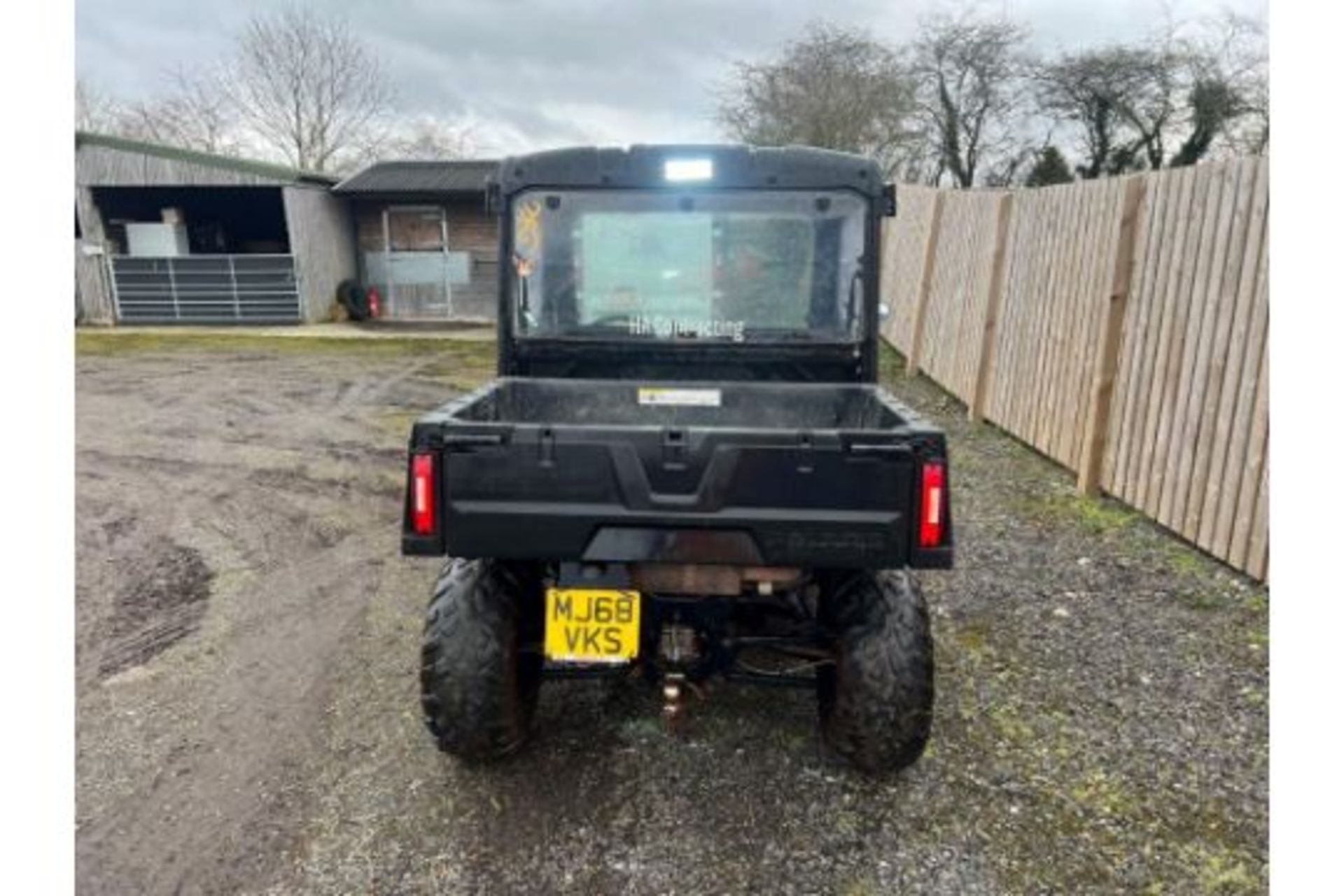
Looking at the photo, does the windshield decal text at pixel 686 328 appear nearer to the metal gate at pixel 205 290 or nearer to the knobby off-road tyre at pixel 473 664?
the knobby off-road tyre at pixel 473 664

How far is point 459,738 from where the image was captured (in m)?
2.70

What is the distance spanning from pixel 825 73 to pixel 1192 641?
67.5 feet

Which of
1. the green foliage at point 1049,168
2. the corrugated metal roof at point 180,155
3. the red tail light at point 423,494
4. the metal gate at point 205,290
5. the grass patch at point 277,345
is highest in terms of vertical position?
the green foliage at point 1049,168

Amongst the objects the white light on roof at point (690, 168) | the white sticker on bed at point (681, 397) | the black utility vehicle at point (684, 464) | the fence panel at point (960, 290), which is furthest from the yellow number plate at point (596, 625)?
the fence panel at point (960, 290)

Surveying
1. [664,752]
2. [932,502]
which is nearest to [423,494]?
[664,752]

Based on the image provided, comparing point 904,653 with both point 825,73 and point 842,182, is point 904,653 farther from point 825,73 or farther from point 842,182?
point 825,73

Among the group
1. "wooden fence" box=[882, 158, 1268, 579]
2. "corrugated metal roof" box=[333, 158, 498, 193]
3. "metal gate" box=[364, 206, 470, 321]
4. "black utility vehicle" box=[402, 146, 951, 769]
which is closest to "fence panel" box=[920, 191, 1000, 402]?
"wooden fence" box=[882, 158, 1268, 579]

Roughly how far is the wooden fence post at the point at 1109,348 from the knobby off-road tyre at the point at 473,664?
434 cm

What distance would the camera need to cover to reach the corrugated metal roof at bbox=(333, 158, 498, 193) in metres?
17.5

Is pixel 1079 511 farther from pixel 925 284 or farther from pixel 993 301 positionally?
pixel 925 284

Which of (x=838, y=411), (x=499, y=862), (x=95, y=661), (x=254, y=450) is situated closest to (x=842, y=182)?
(x=838, y=411)

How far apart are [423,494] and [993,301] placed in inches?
257

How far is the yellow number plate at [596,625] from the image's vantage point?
2.53 metres

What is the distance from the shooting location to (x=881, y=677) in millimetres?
2611
